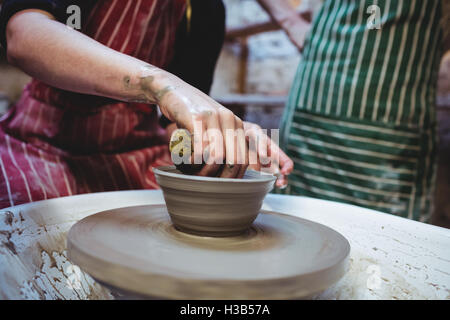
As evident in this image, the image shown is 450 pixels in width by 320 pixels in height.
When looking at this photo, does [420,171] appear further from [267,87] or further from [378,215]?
[267,87]

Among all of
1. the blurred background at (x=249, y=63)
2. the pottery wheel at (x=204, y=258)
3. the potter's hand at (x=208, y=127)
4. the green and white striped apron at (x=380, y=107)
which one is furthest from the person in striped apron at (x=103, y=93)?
the blurred background at (x=249, y=63)

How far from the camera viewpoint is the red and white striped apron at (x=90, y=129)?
1104 mm

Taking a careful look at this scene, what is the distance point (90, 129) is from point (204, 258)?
2.61ft

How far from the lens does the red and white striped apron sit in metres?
1.10

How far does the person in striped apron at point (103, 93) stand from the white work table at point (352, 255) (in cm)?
25

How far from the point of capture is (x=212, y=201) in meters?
0.69

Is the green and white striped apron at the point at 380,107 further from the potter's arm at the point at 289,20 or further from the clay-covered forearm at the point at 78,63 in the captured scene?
the clay-covered forearm at the point at 78,63

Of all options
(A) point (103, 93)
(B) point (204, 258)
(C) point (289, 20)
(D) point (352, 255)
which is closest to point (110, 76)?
(A) point (103, 93)

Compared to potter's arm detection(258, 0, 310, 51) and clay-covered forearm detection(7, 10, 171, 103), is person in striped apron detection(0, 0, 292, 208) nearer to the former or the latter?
clay-covered forearm detection(7, 10, 171, 103)

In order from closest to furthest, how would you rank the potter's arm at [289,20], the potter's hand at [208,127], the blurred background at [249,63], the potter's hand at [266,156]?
the potter's hand at [208,127] → the potter's hand at [266,156] → the potter's arm at [289,20] → the blurred background at [249,63]

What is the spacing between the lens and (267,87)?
491 centimetres

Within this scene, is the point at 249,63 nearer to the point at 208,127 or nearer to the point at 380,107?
the point at 380,107

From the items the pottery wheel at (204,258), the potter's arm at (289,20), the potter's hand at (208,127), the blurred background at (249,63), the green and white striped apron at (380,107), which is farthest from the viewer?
the blurred background at (249,63)
